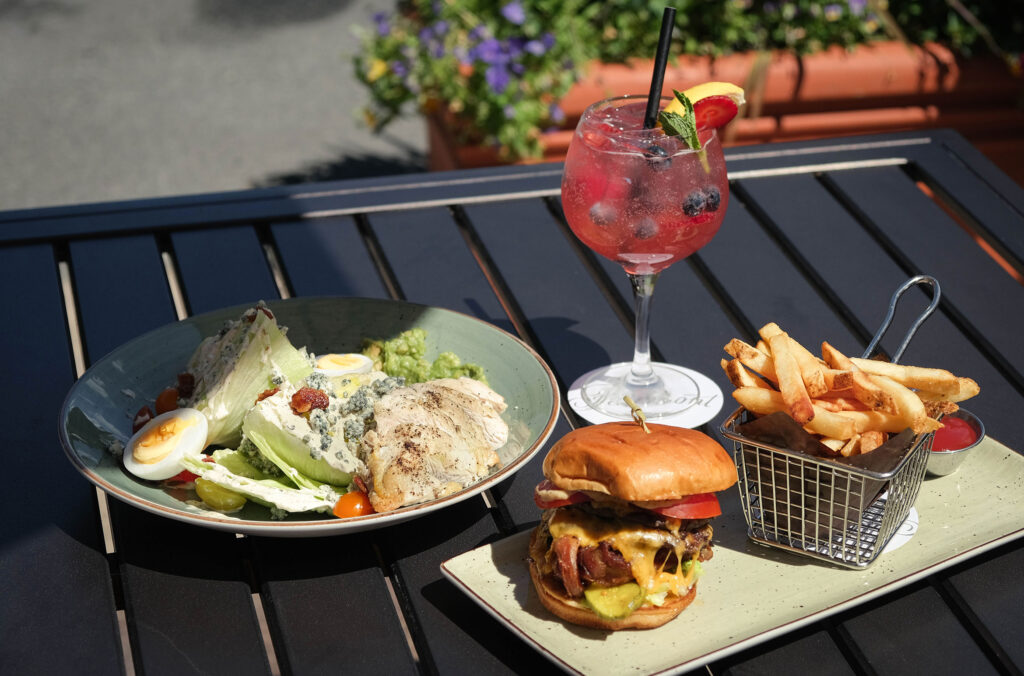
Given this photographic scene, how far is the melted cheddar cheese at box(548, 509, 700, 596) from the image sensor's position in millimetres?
1299

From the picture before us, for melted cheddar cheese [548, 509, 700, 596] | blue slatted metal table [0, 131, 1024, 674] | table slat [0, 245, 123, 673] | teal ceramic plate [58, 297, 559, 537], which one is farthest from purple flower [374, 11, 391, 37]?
melted cheddar cheese [548, 509, 700, 596]

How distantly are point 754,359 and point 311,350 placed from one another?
0.82 m

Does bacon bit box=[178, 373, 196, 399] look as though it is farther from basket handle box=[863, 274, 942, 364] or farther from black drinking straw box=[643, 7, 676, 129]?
basket handle box=[863, 274, 942, 364]

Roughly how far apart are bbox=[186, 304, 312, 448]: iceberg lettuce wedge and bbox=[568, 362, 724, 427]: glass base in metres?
0.49

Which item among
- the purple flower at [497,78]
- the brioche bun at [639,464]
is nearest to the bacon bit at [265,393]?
the brioche bun at [639,464]

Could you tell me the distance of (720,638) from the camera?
1.29 metres

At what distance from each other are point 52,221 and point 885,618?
192 centimetres

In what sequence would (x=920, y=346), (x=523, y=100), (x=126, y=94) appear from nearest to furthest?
(x=920, y=346), (x=523, y=100), (x=126, y=94)

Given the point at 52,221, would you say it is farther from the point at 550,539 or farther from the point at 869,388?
the point at 869,388

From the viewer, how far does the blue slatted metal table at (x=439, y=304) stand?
1338 mm

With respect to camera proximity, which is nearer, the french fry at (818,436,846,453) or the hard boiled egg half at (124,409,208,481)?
the french fry at (818,436,846,453)

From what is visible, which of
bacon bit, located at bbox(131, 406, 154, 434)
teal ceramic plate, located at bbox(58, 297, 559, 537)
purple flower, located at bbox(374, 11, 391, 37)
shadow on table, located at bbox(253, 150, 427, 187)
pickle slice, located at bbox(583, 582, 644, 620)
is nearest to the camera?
pickle slice, located at bbox(583, 582, 644, 620)

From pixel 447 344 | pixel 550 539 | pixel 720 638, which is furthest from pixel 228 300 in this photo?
pixel 720 638

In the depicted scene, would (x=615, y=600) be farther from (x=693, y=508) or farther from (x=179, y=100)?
(x=179, y=100)
